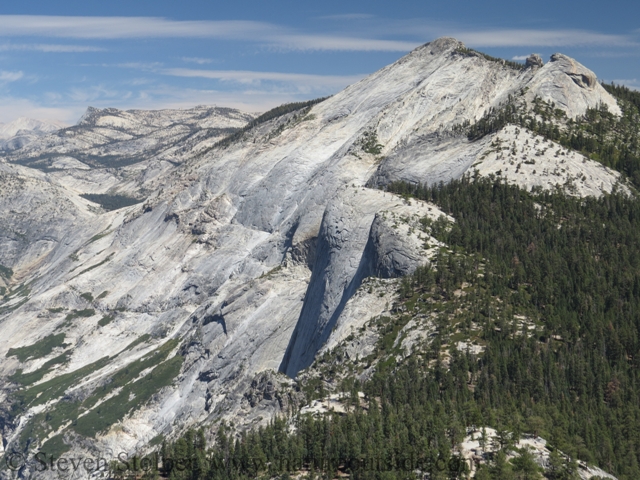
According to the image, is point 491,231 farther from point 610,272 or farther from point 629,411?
point 629,411

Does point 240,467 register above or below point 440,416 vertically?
below

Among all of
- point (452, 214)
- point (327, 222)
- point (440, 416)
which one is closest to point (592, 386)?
point (440, 416)

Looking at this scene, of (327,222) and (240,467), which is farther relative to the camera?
(327,222)

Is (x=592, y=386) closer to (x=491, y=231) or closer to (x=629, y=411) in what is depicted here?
(x=629, y=411)

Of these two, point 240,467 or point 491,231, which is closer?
point 240,467

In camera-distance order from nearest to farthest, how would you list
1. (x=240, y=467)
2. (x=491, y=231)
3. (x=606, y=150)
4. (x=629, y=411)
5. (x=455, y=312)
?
(x=240, y=467)
(x=629, y=411)
(x=455, y=312)
(x=491, y=231)
(x=606, y=150)

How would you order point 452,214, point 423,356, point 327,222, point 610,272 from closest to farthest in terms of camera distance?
point 423,356
point 610,272
point 452,214
point 327,222

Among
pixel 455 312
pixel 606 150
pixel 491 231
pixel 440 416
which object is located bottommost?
pixel 440 416

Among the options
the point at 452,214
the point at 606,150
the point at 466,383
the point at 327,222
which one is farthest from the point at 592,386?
the point at 606,150

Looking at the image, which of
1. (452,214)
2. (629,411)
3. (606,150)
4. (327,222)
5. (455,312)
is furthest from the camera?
(606,150)

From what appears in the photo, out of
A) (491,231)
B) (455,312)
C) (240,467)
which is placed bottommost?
(240,467)
